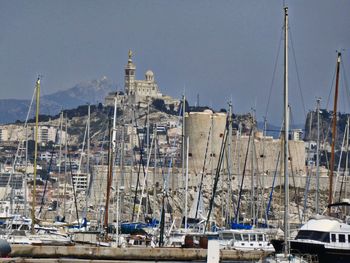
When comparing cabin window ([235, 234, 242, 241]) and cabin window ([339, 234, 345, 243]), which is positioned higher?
cabin window ([339, 234, 345, 243])

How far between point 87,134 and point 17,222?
18.0 metres

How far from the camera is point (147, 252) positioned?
4028 centimetres

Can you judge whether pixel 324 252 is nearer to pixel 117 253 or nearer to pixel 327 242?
pixel 327 242

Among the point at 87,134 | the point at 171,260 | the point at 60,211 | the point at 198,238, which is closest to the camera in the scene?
the point at 171,260

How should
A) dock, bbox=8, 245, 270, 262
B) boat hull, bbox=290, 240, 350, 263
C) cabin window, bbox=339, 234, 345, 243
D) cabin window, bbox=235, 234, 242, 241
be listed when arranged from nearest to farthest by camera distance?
boat hull, bbox=290, 240, 350, 263, cabin window, bbox=339, 234, 345, 243, dock, bbox=8, 245, 270, 262, cabin window, bbox=235, 234, 242, 241

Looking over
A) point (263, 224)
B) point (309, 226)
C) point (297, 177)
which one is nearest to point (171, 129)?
point (297, 177)

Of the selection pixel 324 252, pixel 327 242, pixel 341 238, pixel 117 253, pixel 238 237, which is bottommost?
pixel 117 253

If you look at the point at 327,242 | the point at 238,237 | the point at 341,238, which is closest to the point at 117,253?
the point at 238,237

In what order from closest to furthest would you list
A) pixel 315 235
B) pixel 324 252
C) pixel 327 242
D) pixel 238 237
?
1. pixel 324 252
2. pixel 327 242
3. pixel 315 235
4. pixel 238 237

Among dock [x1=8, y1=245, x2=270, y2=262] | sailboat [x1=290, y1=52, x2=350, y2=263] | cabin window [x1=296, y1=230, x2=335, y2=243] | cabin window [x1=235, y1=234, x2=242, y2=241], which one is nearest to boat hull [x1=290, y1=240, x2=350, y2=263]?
sailboat [x1=290, y1=52, x2=350, y2=263]

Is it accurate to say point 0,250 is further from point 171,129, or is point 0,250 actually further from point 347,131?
point 171,129

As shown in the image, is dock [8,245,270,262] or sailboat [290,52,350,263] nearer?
sailboat [290,52,350,263]

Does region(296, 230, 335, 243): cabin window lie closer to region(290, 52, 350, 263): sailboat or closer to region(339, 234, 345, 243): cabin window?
region(290, 52, 350, 263): sailboat

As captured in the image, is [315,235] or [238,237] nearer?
[315,235]
